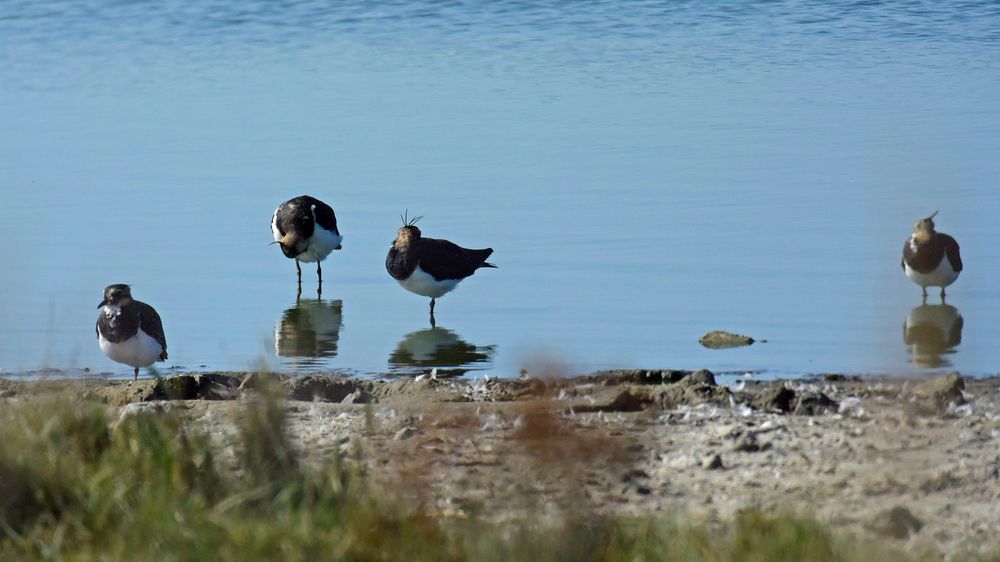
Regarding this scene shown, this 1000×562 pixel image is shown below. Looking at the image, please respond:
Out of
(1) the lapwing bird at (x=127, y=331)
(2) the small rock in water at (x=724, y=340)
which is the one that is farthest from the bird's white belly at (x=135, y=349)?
(2) the small rock in water at (x=724, y=340)

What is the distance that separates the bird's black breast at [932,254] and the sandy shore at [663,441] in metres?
2.48

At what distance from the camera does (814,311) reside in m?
11.0

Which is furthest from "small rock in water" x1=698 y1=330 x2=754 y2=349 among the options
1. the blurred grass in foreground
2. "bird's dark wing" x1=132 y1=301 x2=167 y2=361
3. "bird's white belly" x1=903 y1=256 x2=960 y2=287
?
the blurred grass in foreground

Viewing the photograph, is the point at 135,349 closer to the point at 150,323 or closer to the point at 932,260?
the point at 150,323

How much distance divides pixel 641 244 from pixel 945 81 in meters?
8.64

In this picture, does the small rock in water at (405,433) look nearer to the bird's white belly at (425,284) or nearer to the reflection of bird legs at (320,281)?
the bird's white belly at (425,284)

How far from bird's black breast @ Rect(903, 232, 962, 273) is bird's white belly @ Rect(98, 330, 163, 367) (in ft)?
17.8

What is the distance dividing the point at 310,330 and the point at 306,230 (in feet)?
4.27

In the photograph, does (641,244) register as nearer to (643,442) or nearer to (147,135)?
(643,442)

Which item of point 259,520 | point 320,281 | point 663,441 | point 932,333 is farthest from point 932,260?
point 259,520

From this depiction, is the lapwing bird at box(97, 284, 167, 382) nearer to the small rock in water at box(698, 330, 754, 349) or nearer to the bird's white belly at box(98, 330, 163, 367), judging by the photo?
the bird's white belly at box(98, 330, 163, 367)

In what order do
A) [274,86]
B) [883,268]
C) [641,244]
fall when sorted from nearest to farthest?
[883,268]
[641,244]
[274,86]

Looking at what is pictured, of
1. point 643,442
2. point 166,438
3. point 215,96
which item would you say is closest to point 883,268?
point 643,442

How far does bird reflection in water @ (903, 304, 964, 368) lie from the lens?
999 centimetres
